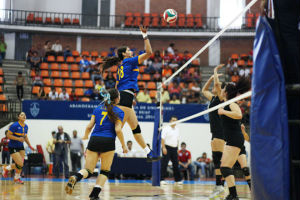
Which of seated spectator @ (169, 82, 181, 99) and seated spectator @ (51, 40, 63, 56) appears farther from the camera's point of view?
seated spectator @ (51, 40, 63, 56)

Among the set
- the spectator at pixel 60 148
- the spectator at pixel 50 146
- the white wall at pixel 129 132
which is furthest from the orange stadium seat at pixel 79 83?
the spectator at pixel 60 148

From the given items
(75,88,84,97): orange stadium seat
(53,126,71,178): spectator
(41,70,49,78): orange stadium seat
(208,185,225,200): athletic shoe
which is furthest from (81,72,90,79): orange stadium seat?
(208,185,225,200): athletic shoe

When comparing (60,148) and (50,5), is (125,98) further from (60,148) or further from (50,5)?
(50,5)

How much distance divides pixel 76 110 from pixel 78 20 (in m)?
8.78

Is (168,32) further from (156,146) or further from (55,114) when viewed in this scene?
(156,146)

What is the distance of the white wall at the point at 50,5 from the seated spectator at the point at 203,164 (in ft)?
41.7

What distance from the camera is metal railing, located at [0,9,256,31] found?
855 inches

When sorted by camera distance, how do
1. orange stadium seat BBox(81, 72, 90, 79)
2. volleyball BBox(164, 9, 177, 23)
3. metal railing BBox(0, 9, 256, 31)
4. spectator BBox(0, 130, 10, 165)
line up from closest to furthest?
volleyball BBox(164, 9, 177, 23) → spectator BBox(0, 130, 10, 165) → orange stadium seat BBox(81, 72, 90, 79) → metal railing BBox(0, 9, 256, 31)

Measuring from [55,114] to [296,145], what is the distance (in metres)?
13.0

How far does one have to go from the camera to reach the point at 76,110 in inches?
582

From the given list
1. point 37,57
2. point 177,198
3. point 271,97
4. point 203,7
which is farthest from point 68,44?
point 271,97

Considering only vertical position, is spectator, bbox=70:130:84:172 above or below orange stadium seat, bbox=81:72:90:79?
below

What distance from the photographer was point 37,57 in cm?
1914

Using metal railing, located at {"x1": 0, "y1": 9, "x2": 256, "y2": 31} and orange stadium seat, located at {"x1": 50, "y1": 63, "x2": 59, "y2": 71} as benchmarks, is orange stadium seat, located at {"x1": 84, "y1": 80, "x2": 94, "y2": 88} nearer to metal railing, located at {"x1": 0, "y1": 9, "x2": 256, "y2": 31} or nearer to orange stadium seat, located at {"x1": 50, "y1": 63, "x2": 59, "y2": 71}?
orange stadium seat, located at {"x1": 50, "y1": 63, "x2": 59, "y2": 71}
